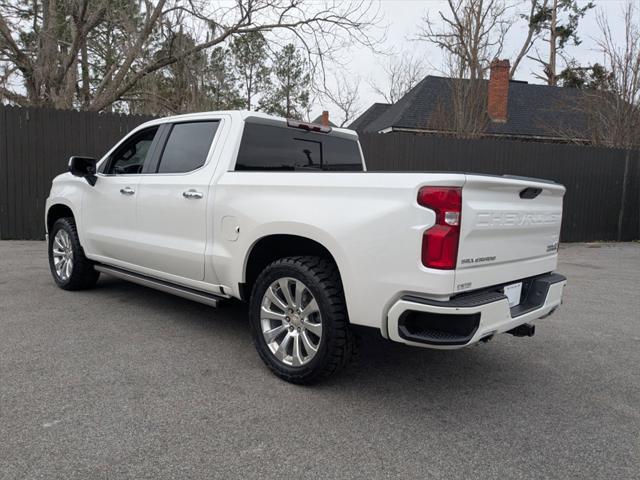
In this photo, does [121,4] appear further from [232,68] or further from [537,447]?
[232,68]

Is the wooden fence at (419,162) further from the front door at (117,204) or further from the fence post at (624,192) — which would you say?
the front door at (117,204)

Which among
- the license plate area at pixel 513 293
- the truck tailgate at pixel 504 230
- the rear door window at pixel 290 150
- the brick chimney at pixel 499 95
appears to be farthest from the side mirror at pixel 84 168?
the brick chimney at pixel 499 95

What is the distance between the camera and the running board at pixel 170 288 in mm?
4039

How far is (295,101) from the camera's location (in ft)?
116

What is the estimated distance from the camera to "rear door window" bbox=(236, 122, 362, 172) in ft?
13.5

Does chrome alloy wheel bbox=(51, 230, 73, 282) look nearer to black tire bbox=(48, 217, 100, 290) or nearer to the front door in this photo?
black tire bbox=(48, 217, 100, 290)

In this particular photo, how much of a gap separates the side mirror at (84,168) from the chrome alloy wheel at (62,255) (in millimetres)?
867

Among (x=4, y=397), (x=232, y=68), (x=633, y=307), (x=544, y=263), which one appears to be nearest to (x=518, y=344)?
(x=544, y=263)

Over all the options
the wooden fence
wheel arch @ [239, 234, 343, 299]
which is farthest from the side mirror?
the wooden fence

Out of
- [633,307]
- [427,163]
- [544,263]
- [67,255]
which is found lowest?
[633,307]

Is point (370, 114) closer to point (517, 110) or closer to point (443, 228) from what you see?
point (517, 110)

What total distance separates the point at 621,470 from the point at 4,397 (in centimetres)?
351

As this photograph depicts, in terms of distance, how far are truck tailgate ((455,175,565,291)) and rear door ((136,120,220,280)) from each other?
211cm

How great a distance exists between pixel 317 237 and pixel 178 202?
1.60m
